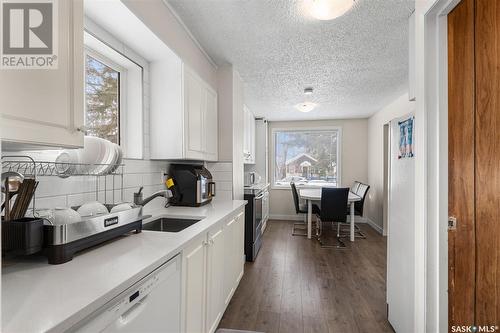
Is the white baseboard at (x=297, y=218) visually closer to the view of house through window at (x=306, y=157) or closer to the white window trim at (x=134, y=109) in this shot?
the view of house through window at (x=306, y=157)

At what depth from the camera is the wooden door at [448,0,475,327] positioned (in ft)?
3.72

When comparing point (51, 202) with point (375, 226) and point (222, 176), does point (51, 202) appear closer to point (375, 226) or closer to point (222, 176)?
point (222, 176)

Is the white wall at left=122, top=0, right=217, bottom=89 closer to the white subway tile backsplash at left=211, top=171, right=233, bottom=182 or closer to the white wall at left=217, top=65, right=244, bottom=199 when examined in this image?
the white wall at left=217, top=65, right=244, bottom=199

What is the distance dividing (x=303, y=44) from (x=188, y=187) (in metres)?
1.70

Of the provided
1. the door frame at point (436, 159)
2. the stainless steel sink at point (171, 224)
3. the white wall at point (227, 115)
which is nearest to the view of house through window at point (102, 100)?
the stainless steel sink at point (171, 224)

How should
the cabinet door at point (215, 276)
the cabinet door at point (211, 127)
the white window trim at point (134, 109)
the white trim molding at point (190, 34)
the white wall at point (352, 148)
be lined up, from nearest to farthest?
1. the cabinet door at point (215, 276)
2. the white trim molding at point (190, 34)
3. the white window trim at point (134, 109)
4. the cabinet door at point (211, 127)
5. the white wall at point (352, 148)

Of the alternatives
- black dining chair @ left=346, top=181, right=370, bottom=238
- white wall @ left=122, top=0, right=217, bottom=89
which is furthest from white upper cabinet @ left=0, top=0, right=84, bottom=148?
black dining chair @ left=346, top=181, right=370, bottom=238

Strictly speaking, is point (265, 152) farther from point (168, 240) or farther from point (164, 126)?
point (168, 240)

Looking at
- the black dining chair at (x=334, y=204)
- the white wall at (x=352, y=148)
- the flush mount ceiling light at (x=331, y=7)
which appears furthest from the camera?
the white wall at (x=352, y=148)

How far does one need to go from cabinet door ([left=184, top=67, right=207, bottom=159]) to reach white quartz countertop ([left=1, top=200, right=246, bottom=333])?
105 centimetres

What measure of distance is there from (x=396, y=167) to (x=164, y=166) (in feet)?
6.63

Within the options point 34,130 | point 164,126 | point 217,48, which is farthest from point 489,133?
point 217,48

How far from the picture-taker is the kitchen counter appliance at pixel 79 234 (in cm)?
92

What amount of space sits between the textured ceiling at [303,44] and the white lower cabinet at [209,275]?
1587mm
